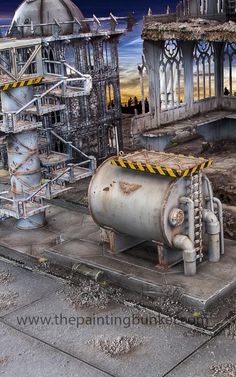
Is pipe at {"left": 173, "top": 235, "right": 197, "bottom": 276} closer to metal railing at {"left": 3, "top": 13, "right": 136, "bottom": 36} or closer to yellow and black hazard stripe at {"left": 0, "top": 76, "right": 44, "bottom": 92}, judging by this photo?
yellow and black hazard stripe at {"left": 0, "top": 76, "right": 44, "bottom": 92}

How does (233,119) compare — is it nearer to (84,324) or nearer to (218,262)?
(218,262)

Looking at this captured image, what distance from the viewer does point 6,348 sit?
11.2 meters

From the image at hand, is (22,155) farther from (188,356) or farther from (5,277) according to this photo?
(188,356)

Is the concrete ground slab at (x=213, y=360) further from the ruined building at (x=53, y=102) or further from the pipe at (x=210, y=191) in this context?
the ruined building at (x=53, y=102)

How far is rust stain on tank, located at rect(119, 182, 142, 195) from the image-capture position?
512 inches

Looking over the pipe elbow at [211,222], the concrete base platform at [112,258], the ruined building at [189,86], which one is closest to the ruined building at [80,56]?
the ruined building at [189,86]

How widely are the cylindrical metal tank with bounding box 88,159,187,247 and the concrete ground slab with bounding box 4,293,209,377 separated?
5.66ft

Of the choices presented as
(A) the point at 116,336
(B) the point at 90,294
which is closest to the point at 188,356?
(A) the point at 116,336

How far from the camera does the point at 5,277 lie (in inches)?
557

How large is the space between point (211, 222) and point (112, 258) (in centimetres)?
238

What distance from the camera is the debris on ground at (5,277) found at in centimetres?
1396

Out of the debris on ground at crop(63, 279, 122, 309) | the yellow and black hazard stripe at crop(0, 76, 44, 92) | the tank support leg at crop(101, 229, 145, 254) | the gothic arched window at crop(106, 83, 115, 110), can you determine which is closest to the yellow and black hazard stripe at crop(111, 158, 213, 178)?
the tank support leg at crop(101, 229, 145, 254)

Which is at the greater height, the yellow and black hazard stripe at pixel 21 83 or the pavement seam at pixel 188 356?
the yellow and black hazard stripe at pixel 21 83

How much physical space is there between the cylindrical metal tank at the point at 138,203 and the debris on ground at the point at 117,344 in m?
2.35
